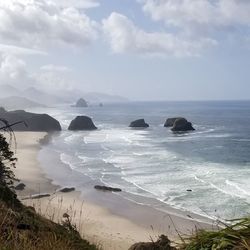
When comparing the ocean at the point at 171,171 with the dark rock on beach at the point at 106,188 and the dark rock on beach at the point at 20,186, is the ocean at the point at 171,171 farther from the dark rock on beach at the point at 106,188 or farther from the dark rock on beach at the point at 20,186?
the dark rock on beach at the point at 20,186

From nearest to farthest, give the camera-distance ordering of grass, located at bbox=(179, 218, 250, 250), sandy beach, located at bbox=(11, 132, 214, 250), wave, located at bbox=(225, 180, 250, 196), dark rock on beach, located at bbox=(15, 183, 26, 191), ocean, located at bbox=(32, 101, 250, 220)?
grass, located at bbox=(179, 218, 250, 250)
sandy beach, located at bbox=(11, 132, 214, 250)
ocean, located at bbox=(32, 101, 250, 220)
wave, located at bbox=(225, 180, 250, 196)
dark rock on beach, located at bbox=(15, 183, 26, 191)

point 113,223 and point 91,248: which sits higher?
point 91,248

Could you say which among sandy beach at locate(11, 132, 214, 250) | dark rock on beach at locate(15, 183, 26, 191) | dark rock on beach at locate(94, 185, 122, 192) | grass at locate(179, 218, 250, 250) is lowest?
sandy beach at locate(11, 132, 214, 250)

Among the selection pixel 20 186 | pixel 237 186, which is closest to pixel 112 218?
pixel 20 186

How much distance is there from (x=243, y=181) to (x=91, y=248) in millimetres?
25555

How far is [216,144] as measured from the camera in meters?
61.6

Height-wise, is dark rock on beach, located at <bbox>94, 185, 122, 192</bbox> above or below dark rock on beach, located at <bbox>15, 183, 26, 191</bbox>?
below

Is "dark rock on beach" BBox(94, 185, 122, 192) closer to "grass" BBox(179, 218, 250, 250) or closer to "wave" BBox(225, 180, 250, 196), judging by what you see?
"wave" BBox(225, 180, 250, 196)

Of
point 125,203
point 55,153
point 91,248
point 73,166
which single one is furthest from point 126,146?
point 91,248

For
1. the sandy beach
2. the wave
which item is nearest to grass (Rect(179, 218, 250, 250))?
the sandy beach

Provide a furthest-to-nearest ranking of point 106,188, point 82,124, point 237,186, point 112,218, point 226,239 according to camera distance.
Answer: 1. point 82,124
2. point 106,188
3. point 237,186
4. point 112,218
5. point 226,239

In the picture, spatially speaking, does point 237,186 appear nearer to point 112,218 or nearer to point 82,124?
point 112,218

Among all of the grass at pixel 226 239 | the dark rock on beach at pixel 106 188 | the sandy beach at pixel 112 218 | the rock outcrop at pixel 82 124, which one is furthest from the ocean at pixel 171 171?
the rock outcrop at pixel 82 124

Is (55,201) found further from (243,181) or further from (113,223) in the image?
(243,181)
